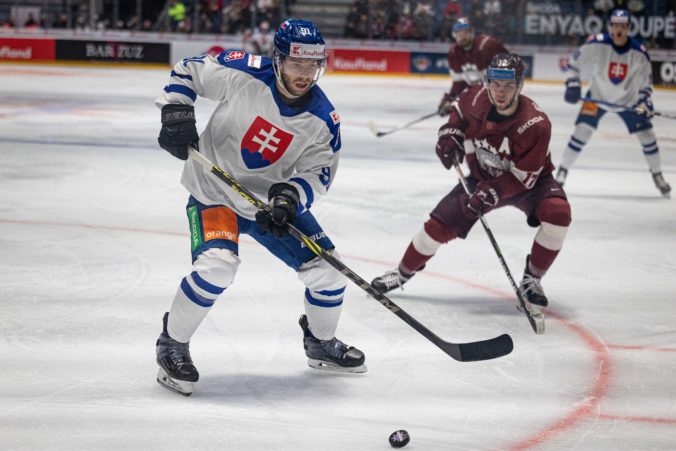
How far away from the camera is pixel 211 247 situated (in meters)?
2.94

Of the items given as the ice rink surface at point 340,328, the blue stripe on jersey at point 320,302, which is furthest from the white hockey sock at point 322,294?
the ice rink surface at point 340,328

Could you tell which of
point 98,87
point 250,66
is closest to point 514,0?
point 98,87

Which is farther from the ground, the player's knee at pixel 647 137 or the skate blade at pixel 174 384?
the player's knee at pixel 647 137

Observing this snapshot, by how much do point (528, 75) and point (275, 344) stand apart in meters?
12.9

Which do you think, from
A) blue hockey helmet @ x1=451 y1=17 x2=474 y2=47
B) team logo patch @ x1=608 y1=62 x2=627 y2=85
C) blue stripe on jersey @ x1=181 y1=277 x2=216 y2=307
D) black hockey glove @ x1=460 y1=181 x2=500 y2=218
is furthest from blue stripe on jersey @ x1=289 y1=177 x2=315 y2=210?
blue hockey helmet @ x1=451 y1=17 x2=474 y2=47

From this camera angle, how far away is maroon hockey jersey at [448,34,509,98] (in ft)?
26.6

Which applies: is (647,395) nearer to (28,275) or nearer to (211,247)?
(211,247)

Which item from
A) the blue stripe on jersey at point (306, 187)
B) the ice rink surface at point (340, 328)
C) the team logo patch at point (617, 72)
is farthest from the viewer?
the team logo patch at point (617, 72)

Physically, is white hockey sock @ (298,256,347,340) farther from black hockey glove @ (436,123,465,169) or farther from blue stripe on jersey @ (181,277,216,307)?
black hockey glove @ (436,123,465,169)

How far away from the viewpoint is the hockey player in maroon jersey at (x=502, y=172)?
3930mm

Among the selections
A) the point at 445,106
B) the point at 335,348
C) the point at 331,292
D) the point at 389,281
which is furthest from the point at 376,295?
the point at 445,106

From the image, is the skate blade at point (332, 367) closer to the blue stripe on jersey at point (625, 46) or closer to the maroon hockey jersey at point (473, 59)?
the blue stripe on jersey at point (625, 46)

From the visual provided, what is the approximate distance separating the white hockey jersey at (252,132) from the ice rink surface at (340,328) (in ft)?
1.97

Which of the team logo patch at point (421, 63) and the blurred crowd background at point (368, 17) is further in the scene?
the team logo patch at point (421, 63)
